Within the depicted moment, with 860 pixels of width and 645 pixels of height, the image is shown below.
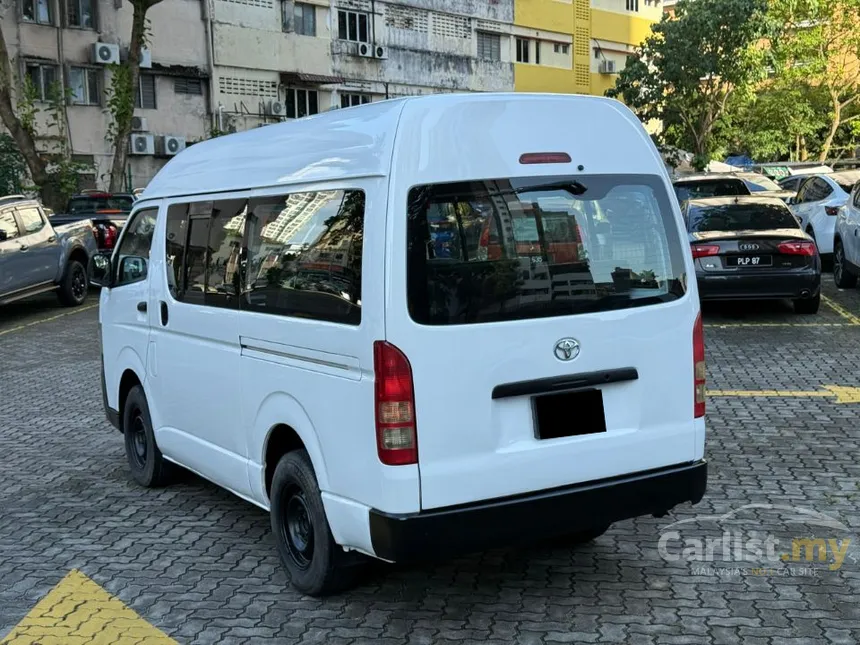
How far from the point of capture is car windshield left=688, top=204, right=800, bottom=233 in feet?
44.1

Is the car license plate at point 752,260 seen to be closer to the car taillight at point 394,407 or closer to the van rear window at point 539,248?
the van rear window at point 539,248

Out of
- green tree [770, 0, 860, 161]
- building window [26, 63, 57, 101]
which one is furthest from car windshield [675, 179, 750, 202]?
green tree [770, 0, 860, 161]

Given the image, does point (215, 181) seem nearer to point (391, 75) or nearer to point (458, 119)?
point (458, 119)

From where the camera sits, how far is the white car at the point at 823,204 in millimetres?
17797

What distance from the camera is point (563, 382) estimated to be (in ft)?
14.4

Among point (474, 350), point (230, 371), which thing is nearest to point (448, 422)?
point (474, 350)

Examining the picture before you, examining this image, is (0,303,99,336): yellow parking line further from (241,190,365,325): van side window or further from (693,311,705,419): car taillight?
(693,311,705,419): car taillight

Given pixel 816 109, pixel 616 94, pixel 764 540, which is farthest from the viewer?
pixel 816 109

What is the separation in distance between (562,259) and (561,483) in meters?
0.92

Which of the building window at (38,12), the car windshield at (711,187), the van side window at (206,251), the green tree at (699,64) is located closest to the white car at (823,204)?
the car windshield at (711,187)

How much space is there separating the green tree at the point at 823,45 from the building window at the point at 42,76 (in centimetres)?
2529

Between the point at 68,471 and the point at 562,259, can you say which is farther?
the point at 68,471

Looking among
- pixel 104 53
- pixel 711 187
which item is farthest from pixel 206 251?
pixel 104 53

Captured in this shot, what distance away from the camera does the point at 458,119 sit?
431 cm
